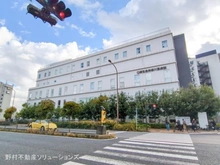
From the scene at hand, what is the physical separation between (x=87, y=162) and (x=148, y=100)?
67.2 feet

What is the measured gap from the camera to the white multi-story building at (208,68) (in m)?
47.6

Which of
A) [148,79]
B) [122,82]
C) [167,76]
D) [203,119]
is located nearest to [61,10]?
[203,119]

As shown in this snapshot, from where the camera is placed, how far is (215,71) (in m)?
49.0

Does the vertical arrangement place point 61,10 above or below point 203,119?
above

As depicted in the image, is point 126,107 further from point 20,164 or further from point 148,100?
point 20,164

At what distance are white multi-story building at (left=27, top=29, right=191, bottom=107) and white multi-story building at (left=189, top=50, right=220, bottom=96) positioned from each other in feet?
70.6

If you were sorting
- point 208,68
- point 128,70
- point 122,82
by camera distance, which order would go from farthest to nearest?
1. point 208,68
2. point 122,82
3. point 128,70

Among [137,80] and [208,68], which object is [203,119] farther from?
[208,68]

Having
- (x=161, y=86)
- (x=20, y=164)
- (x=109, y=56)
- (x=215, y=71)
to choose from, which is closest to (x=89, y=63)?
(x=109, y=56)

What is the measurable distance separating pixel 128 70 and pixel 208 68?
117ft

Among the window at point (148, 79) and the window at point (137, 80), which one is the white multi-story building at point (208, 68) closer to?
the window at point (148, 79)

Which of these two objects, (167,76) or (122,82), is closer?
(167,76)

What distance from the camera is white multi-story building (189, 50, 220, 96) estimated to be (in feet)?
156

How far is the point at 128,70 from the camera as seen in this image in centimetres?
3331
